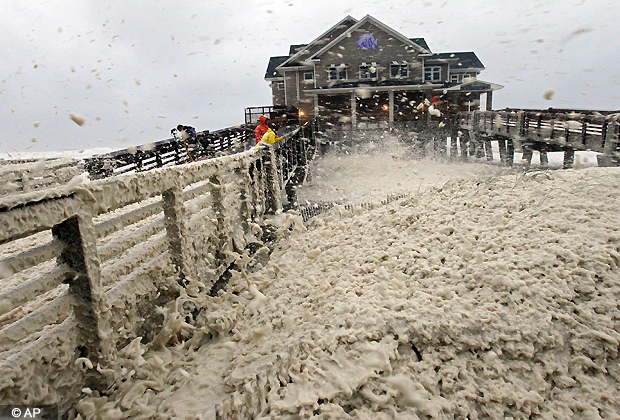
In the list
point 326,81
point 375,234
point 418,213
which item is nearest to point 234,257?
point 375,234

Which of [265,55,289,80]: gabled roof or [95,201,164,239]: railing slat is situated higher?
[265,55,289,80]: gabled roof

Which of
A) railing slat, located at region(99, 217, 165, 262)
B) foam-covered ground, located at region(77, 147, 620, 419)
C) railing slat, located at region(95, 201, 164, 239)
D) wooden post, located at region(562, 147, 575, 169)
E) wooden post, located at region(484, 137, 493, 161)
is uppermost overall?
railing slat, located at region(95, 201, 164, 239)

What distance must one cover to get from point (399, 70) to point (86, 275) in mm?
29999

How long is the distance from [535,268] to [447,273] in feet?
2.11

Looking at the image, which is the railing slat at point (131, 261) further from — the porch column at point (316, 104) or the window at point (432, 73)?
the window at point (432, 73)

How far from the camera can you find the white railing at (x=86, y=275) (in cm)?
191

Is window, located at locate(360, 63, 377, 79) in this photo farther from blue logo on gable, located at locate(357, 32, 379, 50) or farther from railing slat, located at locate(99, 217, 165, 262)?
railing slat, located at locate(99, 217, 165, 262)

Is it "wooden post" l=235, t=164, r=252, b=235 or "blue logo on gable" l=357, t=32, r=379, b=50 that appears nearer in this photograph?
"wooden post" l=235, t=164, r=252, b=235

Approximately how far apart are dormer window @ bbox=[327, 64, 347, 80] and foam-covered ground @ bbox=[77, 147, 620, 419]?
88.1 ft

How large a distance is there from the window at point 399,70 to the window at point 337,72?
3.61 meters

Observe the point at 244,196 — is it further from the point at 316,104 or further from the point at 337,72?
the point at 337,72

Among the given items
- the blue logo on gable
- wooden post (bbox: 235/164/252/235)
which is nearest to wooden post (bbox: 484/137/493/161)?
the blue logo on gable

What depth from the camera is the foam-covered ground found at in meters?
2.16

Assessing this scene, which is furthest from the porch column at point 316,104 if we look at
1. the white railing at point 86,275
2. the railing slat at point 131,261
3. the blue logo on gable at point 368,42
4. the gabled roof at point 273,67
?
the railing slat at point 131,261
